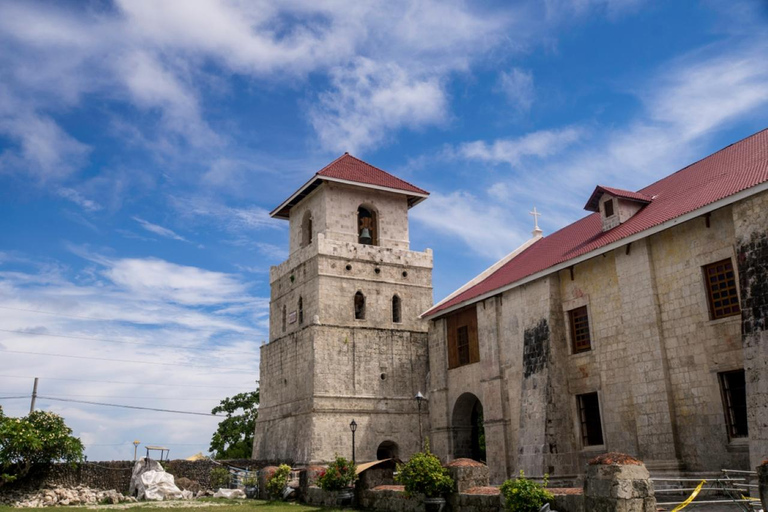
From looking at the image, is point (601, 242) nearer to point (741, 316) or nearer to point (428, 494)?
point (741, 316)

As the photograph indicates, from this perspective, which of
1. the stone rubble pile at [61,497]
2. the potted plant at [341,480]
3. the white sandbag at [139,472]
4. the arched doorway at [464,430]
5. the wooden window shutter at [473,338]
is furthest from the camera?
the arched doorway at [464,430]

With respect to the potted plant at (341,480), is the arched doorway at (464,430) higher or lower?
higher

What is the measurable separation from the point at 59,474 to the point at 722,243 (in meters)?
23.7

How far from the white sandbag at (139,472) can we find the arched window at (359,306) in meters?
11.3

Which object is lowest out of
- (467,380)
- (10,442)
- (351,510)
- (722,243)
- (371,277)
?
(351,510)

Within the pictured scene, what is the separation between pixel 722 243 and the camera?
58.6ft

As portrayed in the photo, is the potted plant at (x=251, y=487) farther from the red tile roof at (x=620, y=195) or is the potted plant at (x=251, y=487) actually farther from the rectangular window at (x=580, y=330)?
the red tile roof at (x=620, y=195)

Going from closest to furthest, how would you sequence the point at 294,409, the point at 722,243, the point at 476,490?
the point at 476,490, the point at 722,243, the point at 294,409

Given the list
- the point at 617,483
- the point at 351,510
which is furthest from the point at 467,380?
the point at 617,483

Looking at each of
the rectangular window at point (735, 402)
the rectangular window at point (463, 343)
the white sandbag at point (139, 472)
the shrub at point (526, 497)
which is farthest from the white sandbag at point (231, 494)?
the rectangular window at point (735, 402)

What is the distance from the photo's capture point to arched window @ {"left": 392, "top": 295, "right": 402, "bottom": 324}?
34.0m

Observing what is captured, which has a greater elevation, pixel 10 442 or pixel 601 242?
pixel 601 242

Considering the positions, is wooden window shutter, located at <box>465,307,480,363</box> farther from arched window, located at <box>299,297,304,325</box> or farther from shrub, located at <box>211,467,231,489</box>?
shrub, located at <box>211,467,231,489</box>

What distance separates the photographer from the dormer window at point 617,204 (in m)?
22.3
